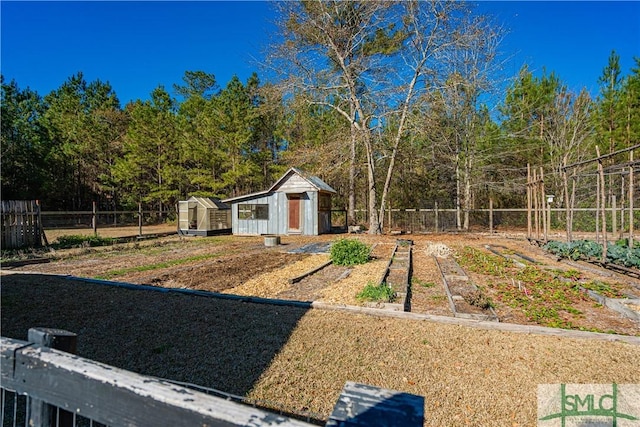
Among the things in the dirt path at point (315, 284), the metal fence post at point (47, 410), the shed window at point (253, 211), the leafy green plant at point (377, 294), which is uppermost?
the shed window at point (253, 211)

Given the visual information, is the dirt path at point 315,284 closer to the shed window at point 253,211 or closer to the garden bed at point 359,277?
the garden bed at point 359,277

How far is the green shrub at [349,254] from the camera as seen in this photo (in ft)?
30.3

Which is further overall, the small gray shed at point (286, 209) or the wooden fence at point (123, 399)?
the small gray shed at point (286, 209)

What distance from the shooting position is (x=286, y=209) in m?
20.0

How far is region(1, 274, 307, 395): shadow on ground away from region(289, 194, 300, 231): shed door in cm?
1352

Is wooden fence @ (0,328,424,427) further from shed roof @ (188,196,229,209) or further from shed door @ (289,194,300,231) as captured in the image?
shed roof @ (188,196,229,209)

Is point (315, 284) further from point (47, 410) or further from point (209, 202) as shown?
point (209, 202)

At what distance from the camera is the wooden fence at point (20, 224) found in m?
12.0

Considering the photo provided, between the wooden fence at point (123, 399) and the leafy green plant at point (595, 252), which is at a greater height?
the wooden fence at point (123, 399)

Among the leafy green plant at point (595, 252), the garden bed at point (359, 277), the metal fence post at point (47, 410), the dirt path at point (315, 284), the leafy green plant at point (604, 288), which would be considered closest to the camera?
the metal fence post at point (47, 410)

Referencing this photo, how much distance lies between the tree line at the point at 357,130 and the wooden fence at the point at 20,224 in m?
11.8

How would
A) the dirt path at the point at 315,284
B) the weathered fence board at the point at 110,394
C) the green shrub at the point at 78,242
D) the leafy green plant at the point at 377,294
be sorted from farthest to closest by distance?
the green shrub at the point at 78,242
the dirt path at the point at 315,284
the leafy green plant at the point at 377,294
the weathered fence board at the point at 110,394

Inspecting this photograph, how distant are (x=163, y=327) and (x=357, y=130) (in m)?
16.2

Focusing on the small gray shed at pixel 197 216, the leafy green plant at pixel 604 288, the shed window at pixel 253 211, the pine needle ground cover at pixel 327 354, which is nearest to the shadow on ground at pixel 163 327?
the pine needle ground cover at pixel 327 354
